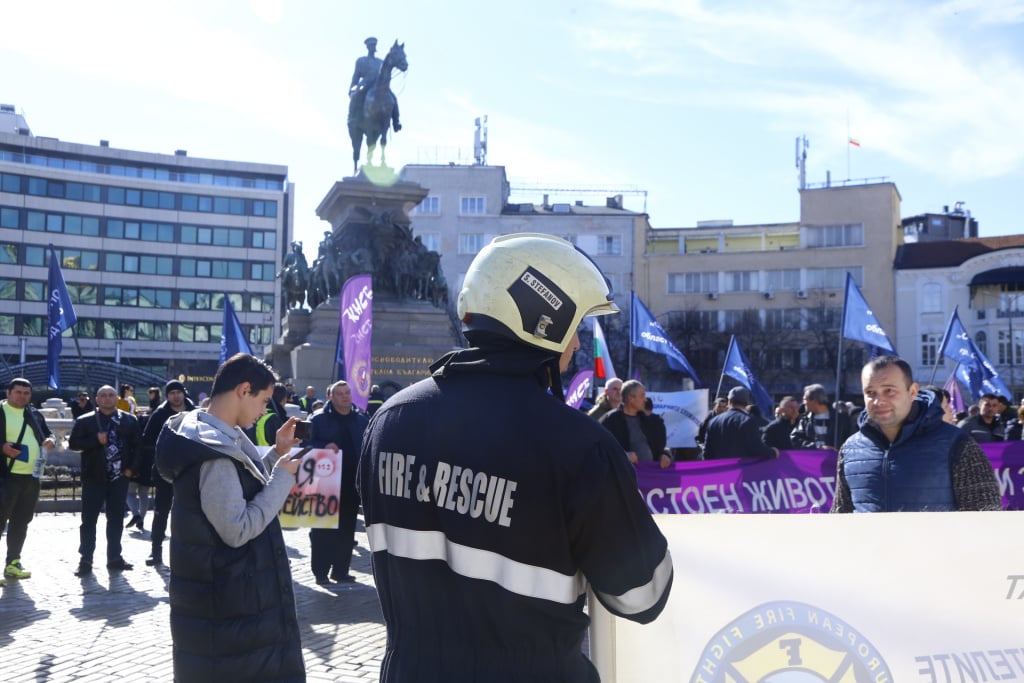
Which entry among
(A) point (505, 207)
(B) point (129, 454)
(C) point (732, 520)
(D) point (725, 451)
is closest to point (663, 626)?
(C) point (732, 520)

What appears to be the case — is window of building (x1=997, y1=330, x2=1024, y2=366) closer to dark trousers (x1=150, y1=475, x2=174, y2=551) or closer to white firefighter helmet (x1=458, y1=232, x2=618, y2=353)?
dark trousers (x1=150, y1=475, x2=174, y2=551)

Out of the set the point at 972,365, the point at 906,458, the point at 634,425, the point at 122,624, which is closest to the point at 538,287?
the point at 906,458

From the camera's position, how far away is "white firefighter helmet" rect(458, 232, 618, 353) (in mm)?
2279

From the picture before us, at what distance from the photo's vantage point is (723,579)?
11.4 feet

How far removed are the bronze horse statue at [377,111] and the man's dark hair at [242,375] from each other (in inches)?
924

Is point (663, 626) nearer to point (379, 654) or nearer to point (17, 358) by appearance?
point (379, 654)

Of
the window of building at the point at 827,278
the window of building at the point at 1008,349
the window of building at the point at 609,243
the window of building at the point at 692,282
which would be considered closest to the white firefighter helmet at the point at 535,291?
the window of building at the point at 1008,349

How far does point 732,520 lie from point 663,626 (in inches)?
16.6

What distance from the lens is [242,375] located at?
425 centimetres

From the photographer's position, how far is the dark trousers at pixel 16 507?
991 cm

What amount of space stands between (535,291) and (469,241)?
240ft

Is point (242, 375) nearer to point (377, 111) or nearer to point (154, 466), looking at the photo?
point (154, 466)

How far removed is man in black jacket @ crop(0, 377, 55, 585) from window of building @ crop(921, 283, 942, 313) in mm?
65992

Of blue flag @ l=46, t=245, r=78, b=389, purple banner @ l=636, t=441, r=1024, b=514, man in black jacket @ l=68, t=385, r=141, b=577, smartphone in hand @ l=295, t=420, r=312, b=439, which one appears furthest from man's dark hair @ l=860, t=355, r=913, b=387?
blue flag @ l=46, t=245, r=78, b=389
